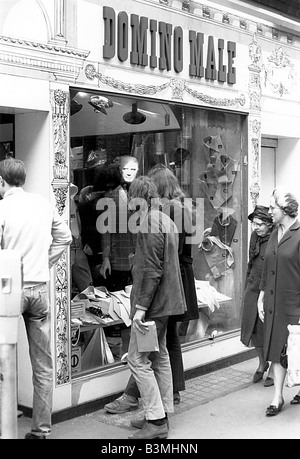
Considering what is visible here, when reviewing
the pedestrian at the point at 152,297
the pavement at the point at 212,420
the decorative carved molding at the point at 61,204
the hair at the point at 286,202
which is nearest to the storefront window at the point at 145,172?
the decorative carved molding at the point at 61,204

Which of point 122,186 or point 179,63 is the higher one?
point 179,63

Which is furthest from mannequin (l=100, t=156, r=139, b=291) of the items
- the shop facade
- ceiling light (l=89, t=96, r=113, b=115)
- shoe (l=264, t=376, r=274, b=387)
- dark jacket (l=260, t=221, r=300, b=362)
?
shoe (l=264, t=376, r=274, b=387)

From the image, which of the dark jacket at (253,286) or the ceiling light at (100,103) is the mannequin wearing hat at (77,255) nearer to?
the ceiling light at (100,103)

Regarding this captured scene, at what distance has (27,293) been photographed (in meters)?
4.88

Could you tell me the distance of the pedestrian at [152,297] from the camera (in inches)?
208

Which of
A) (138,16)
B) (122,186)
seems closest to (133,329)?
(122,186)

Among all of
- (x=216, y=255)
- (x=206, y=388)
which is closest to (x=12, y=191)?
(x=206, y=388)

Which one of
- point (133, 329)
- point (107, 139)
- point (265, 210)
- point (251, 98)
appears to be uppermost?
point (251, 98)

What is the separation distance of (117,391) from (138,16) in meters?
3.27

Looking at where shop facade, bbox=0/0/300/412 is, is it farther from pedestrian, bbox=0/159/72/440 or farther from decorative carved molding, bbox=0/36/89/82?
pedestrian, bbox=0/159/72/440

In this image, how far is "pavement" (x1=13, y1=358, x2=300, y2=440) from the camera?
5512 millimetres

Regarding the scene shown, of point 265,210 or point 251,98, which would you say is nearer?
point 265,210
